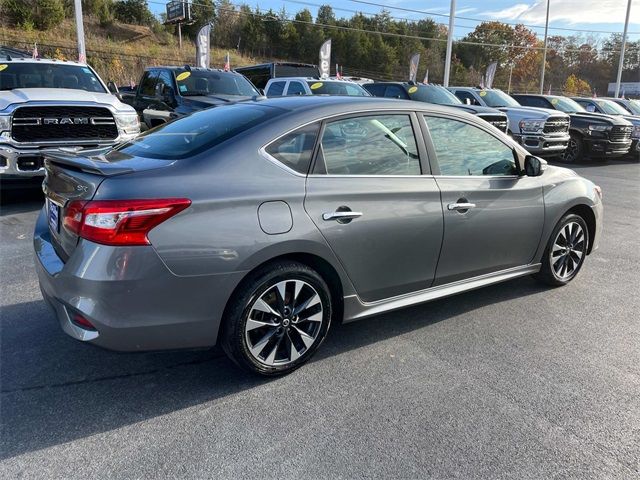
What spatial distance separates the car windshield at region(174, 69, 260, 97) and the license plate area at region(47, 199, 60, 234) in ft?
23.4

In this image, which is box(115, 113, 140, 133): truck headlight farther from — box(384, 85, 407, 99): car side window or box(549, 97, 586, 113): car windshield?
box(549, 97, 586, 113): car windshield

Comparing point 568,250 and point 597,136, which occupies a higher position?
point 597,136

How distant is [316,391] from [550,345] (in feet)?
5.91

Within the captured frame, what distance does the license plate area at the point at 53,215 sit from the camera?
9.78 feet

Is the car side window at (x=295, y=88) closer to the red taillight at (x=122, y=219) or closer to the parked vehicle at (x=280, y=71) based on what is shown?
the parked vehicle at (x=280, y=71)

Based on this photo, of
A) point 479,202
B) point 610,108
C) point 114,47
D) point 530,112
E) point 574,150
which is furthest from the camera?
point 114,47

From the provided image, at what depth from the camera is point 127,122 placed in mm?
7547

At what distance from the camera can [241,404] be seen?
2877mm

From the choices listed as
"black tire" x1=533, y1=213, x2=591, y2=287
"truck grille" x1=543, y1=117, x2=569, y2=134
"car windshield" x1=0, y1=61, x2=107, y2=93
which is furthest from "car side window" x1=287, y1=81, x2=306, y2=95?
"black tire" x1=533, y1=213, x2=591, y2=287

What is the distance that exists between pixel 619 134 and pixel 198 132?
15.2m

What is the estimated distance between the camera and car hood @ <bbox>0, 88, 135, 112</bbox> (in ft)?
22.1

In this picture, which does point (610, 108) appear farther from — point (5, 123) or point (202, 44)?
point (5, 123)

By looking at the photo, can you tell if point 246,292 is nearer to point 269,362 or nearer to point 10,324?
point 269,362

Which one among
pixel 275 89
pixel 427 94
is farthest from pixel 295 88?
pixel 427 94
